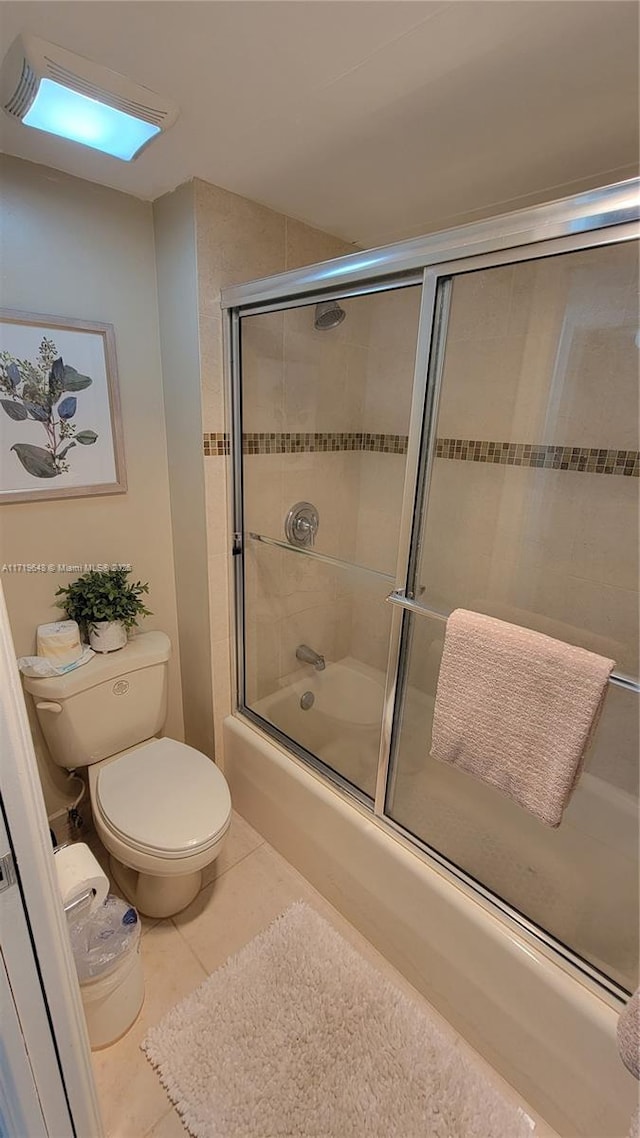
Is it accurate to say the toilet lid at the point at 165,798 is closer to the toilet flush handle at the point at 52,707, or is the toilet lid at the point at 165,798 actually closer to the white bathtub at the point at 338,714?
the toilet flush handle at the point at 52,707

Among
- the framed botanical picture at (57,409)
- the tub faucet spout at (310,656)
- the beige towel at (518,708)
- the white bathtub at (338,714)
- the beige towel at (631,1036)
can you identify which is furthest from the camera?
the tub faucet spout at (310,656)

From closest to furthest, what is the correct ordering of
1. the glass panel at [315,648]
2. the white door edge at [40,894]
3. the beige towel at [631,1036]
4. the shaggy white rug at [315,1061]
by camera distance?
the white door edge at [40,894] < the beige towel at [631,1036] < the shaggy white rug at [315,1061] < the glass panel at [315,648]

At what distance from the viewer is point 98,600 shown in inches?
58.4

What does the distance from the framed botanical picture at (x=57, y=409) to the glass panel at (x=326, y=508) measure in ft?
1.38

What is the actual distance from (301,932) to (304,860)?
0.68ft

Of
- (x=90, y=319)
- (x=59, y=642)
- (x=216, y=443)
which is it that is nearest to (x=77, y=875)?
(x=59, y=642)

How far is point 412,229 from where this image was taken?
1602mm

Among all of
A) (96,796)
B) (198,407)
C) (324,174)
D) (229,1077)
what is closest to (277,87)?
(324,174)

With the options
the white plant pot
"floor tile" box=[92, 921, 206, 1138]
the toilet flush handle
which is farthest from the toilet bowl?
the white plant pot

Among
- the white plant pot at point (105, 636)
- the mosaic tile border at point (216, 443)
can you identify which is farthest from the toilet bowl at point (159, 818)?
the mosaic tile border at point (216, 443)

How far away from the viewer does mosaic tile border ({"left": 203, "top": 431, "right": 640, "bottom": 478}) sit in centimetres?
141

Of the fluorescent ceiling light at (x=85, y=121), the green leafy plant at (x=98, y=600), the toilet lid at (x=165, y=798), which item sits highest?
the fluorescent ceiling light at (x=85, y=121)

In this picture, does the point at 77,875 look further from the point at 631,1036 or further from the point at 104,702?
the point at 631,1036

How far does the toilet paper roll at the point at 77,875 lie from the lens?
2.80 ft
